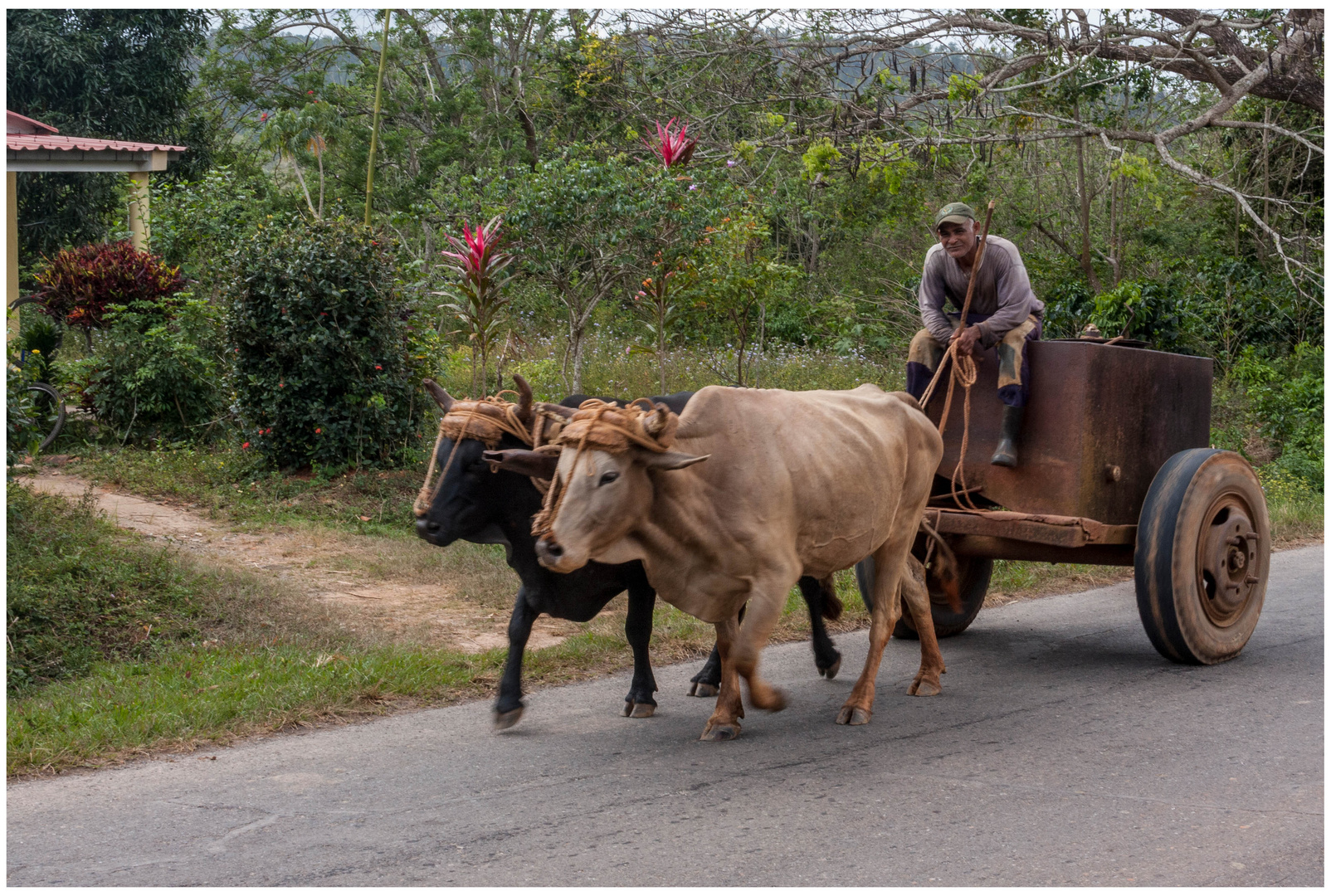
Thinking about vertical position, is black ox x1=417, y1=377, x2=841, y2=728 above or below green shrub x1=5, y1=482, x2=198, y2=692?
above

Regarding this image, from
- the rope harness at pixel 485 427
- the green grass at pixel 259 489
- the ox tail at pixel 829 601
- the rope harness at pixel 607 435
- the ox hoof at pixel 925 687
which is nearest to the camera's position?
the rope harness at pixel 607 435

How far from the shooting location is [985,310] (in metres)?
6.64

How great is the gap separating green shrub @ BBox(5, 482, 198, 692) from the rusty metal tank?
452cm

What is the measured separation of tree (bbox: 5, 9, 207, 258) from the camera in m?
22.4

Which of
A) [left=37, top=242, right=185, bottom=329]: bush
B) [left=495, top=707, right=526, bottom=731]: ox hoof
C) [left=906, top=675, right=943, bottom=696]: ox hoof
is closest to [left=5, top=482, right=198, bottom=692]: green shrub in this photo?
[left=495, top=707, right=526, bottom=731]: ox hoof

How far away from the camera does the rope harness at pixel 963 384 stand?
6406 mm

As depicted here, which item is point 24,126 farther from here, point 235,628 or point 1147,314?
point 1147,314

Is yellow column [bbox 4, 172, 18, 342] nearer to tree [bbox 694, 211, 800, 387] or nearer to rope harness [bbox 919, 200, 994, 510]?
tree [bbox 694, 211, 800, 387]

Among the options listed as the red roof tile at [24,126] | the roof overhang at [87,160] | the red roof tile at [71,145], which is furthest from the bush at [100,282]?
the red roof tile at [24,126]

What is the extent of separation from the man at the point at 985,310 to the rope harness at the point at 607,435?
2310mm

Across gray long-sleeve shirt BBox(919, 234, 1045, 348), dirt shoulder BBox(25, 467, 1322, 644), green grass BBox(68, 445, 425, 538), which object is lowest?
dirt shoulder BBox(25, 467, 1322, 644)

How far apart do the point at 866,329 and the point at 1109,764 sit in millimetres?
14703

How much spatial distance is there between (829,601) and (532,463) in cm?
215

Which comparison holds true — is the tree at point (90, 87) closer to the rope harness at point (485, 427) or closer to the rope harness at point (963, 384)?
the rope harness at point (485, 427)
